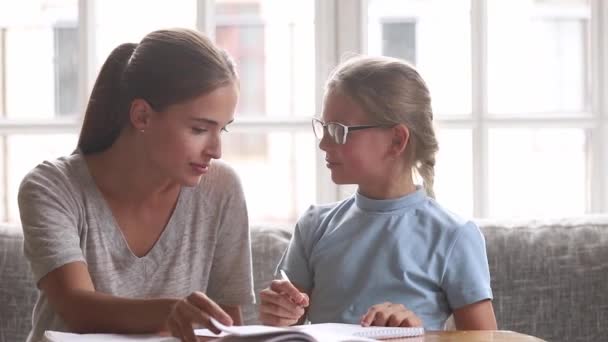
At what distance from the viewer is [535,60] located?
3.07 meters

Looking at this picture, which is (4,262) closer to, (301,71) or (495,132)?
(301,71)

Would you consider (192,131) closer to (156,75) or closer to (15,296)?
(156,75)

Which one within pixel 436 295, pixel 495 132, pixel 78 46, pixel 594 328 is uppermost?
pixel 78 46

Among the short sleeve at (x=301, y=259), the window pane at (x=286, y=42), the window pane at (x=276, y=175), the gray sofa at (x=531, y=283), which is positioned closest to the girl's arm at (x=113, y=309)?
the short sleeve at (x=301, y=259)

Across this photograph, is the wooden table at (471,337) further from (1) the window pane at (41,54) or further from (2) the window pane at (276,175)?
(2) the window pane at (276,175)

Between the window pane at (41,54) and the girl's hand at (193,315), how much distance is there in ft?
5.55

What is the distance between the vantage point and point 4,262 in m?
2.56

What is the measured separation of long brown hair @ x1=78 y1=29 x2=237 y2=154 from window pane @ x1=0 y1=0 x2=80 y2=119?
1111 mm

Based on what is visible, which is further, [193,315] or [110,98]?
[110,98]

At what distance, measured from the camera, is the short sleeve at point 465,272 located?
1981 millimetres

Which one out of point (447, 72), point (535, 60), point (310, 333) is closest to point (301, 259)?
point (310, 333)

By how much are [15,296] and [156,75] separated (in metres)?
0.86

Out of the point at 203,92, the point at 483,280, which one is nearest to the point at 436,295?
the point at 483,280

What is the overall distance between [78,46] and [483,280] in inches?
59.6
